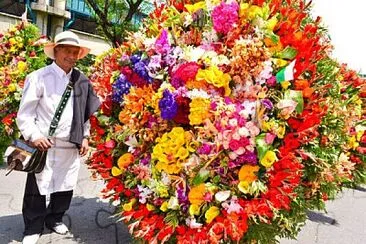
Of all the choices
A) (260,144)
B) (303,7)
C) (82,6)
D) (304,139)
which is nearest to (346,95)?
(303,7)

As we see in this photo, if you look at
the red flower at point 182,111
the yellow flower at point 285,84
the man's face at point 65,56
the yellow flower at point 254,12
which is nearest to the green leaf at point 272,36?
the yellow flower at point 254,12

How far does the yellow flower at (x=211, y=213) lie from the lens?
239cm

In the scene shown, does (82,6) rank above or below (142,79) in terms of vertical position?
above

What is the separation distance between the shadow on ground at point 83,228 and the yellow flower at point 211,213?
4.20ft

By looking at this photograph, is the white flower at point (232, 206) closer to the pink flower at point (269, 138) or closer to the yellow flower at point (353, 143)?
the pink flower at point (269, 138)

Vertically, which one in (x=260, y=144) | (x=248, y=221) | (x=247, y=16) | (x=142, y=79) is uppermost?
(x=247, y=16)

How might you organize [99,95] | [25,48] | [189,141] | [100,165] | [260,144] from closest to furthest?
1. [260,144]
2. [189,141]
3. [100,165]
4. [99,95]
5. [25,48]

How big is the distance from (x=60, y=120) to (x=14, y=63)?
8.26 ft

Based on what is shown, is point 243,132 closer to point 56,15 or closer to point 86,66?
point 86,66

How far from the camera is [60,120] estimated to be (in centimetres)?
307

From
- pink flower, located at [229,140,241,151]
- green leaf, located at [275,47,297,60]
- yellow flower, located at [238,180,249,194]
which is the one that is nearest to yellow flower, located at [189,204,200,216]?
yellow flower, located at [238,180,249,194]

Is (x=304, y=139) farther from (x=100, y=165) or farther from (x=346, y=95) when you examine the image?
(x=346, y=95)

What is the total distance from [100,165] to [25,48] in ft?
9.69

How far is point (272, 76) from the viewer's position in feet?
8.04
